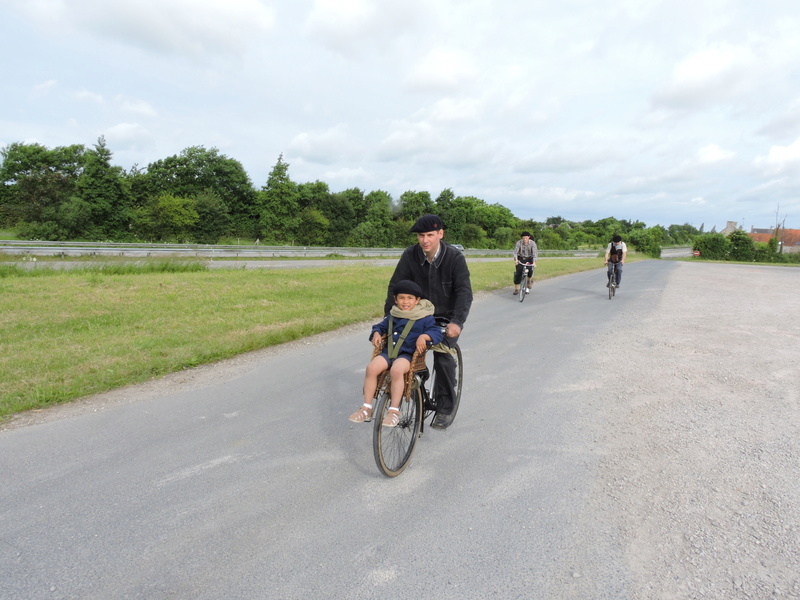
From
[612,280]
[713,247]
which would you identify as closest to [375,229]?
[612,280]

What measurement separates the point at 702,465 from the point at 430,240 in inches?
111

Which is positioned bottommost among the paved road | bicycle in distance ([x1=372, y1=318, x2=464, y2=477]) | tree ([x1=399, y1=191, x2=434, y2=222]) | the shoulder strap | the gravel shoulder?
the paved road

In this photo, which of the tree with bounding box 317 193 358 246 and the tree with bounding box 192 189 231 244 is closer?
the tree with bounding box 192 189 231 244

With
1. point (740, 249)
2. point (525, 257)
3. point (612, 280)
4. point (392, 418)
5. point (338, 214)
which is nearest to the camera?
point (392, 418)

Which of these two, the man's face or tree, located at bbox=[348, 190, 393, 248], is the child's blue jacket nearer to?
the man's face

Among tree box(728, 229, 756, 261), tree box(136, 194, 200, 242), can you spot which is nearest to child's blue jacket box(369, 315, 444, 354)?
tree box(136, 194, 200, 242)

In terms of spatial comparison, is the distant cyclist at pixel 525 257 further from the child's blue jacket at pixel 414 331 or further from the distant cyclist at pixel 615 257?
the child's blue jacket at pixel 414 331

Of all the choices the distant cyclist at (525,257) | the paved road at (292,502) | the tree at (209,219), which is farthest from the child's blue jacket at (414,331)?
the tree at (209,219)

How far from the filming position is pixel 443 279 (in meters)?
4.20

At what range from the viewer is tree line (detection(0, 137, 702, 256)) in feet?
137

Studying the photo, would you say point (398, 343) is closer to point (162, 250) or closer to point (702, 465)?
point (702, 465)

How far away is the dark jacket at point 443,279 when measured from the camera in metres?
4.16

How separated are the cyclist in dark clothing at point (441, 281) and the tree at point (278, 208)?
49601mm

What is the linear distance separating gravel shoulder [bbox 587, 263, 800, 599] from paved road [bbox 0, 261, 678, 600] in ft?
0.79
